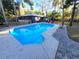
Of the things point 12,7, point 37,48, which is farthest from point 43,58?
point 12,7

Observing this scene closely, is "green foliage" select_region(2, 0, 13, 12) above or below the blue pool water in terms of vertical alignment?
above

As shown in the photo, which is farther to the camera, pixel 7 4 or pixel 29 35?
pixel 7 4

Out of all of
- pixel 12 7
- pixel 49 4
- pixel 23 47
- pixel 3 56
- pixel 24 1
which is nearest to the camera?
pixel 3 56

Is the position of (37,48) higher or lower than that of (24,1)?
lower

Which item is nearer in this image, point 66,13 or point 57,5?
point 66,13

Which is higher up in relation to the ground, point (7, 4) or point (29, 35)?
point (7, 4)

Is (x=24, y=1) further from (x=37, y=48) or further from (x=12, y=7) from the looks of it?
(x=37, y=48)

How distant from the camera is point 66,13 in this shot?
27.7 metres

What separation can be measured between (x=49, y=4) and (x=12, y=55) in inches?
1128

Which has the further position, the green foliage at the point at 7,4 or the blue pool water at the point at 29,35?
the green foliage at the point at 7,4

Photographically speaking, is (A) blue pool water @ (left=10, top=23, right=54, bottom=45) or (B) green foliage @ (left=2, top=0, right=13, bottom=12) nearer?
(A) blue pool water @ (left=10, top=23, right=54, bottom=45)

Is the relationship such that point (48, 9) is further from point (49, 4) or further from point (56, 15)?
point (56, 15)

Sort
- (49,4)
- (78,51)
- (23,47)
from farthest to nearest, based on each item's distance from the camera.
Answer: (49,4) → (78,51) → (23,47)

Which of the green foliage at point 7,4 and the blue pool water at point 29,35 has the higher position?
the green foliage at point 7,4
